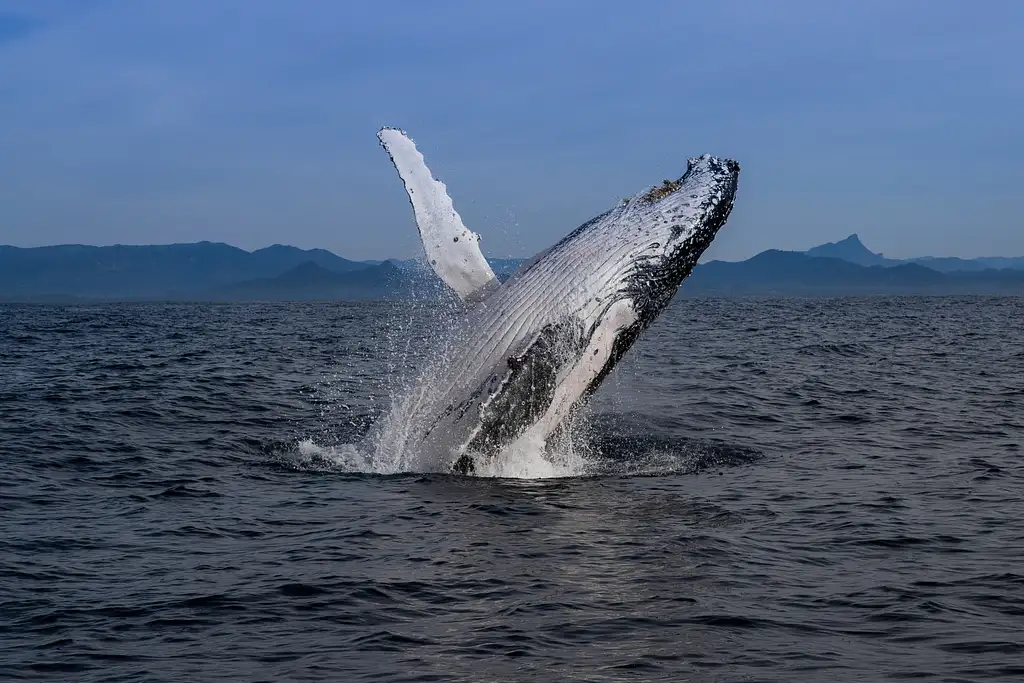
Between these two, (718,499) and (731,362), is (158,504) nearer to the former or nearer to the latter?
(718,499)

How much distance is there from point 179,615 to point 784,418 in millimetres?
12185

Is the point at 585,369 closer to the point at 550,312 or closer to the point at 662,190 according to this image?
the point at 550,312

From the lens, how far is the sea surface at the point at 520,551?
22.6 feet

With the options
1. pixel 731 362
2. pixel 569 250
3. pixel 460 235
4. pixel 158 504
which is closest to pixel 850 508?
pixel 569 250

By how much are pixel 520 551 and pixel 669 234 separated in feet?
11.4

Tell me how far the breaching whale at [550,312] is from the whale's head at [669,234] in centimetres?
1

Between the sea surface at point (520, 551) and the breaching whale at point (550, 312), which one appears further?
the breaching whale at point (550, 312)

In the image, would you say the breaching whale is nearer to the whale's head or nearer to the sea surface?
the whale's head

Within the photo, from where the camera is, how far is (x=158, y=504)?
11.0 metres

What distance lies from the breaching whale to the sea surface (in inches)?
23.3

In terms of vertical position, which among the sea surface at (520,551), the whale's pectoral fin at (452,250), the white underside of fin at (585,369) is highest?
the whale's pectoral fin at (452,250)

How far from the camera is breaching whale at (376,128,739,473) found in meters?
10.7

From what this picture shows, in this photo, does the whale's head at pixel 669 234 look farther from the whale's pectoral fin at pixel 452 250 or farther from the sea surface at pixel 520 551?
the sea surface at pixel 520 551

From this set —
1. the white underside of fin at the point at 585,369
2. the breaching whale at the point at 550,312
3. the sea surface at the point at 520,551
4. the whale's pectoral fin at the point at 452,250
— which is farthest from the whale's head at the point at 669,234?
the sea surface at the point at 520,551
